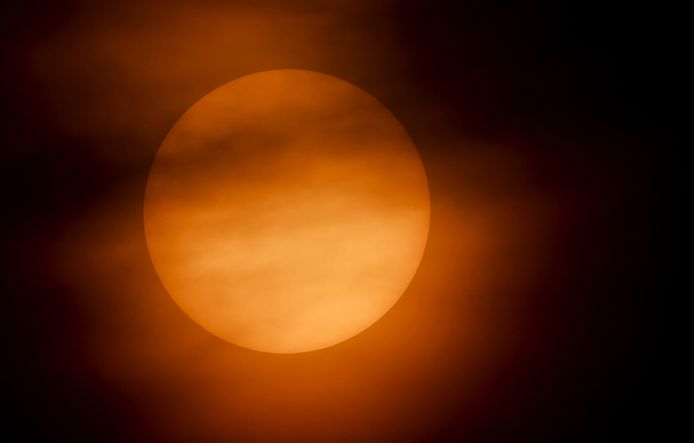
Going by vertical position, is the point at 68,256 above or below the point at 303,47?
below

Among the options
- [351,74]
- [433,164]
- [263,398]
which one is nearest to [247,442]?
[263,398]

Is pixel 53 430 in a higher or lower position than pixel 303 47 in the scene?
lower

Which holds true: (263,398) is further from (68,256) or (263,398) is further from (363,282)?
(68,256)

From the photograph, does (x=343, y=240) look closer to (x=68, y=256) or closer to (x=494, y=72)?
(x=494, y=72)

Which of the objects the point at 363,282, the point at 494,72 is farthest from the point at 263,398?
the point at 494,72

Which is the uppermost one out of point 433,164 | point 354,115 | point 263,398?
point 354,115

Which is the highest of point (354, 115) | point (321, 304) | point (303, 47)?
point (303, 47)
